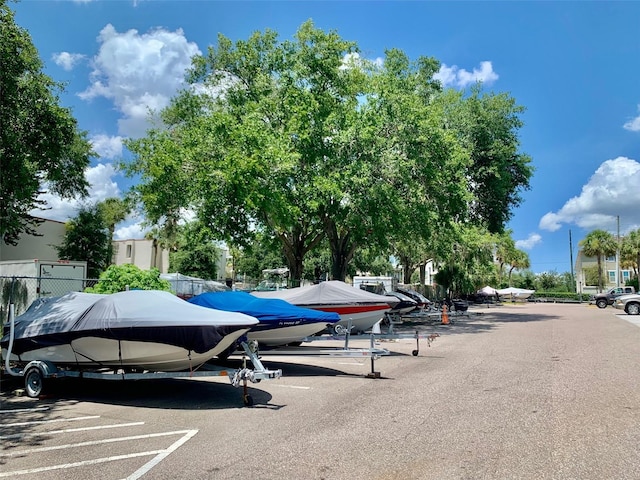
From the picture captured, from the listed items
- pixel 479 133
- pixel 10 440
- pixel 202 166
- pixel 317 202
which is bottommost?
pixel 10 440

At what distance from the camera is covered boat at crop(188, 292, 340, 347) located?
10.3 meters

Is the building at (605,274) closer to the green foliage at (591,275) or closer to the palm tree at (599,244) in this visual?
the green foliage at (591,275)

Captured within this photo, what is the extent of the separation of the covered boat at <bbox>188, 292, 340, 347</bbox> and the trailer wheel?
10.7ft

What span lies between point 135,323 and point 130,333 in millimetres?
199

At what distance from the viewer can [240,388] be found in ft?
31.3

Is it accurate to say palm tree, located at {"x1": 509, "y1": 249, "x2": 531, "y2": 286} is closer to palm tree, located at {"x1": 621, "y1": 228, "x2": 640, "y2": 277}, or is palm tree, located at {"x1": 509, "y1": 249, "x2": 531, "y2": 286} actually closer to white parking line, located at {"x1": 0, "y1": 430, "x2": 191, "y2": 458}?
palm tree, located at {"x1": 621, "y1": 228, "x2": 640, "y2": 277}

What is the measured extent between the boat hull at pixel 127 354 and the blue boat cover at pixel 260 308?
1.73m

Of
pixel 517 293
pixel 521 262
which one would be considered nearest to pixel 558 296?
pixel 517 293

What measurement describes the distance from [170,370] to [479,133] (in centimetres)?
2670

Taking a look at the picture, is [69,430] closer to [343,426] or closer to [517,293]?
[343,426]

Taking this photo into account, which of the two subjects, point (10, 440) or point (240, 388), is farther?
point (240, 388)

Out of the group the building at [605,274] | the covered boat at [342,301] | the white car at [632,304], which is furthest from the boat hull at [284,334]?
the building at [605,274]

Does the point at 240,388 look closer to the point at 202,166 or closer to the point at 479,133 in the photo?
the point at 202,166

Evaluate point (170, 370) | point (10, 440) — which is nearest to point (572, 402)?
point (170, 370)
